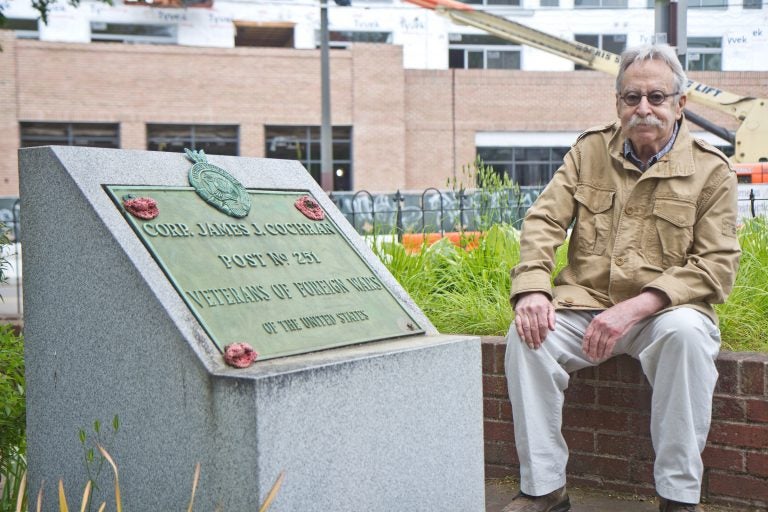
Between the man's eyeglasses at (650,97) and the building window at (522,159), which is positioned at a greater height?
the building window at (522,159)

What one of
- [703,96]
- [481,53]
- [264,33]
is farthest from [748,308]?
[264,33]

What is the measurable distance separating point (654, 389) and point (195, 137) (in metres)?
30.1

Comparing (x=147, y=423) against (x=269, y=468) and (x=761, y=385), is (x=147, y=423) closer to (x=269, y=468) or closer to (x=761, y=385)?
(x=269, y=468)

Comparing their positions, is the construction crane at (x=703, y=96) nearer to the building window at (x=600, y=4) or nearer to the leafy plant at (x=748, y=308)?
the leafy plant at (x=748, y=308)

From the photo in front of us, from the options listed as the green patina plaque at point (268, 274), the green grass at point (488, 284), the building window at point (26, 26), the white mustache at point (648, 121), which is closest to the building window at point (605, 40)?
the building window at point (26, 26)

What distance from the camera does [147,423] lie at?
2.99 m

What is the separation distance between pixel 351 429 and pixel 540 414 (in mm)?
842

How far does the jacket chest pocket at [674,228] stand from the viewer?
3604 mm

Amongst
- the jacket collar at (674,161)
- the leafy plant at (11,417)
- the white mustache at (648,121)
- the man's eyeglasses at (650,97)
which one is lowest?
the leafy plant at (11,417)

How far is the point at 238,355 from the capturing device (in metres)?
2.89

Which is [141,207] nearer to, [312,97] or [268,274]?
[268,274]

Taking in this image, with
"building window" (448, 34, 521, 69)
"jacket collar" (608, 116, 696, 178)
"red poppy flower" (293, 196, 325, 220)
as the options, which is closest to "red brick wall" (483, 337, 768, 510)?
"jacket collar" (608, 116, 696, 178)

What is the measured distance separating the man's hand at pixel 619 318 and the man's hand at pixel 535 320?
0.16 m

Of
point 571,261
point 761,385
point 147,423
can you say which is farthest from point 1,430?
point 761,385
